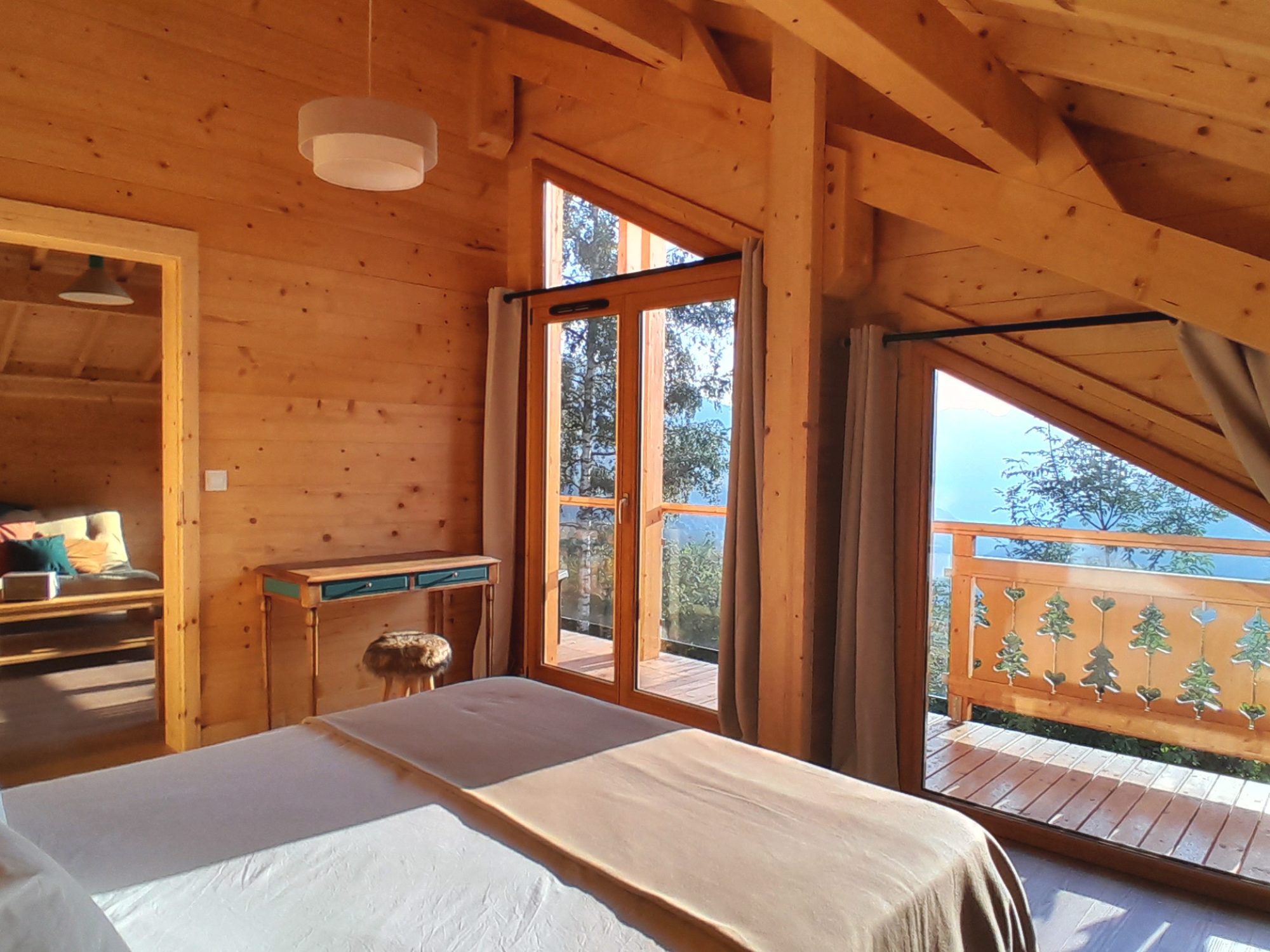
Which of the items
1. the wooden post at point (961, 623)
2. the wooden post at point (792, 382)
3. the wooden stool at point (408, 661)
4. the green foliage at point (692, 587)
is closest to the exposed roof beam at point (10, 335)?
the wooden stool at point (408, 661)

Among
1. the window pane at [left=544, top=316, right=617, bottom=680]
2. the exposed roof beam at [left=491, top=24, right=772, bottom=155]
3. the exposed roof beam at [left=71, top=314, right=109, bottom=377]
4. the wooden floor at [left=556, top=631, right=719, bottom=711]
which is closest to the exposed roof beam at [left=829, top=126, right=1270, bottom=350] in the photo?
the exposed roof beam at [left=491, top=24, right=772, bottom=155]

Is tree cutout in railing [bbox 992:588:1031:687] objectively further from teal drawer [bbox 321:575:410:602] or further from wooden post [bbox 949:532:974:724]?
teal drawer [bbox 321:575:410:602]

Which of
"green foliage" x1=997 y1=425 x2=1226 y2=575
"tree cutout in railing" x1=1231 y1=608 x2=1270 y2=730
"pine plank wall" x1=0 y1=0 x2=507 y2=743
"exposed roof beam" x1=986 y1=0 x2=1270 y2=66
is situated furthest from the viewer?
"pine plank wall" x1=0 y1=0 x2=507 y2=743

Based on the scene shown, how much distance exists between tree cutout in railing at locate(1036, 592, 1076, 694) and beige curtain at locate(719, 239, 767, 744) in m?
1.04

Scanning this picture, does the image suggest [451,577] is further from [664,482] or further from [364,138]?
[364,138]

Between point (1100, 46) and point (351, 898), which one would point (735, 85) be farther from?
point (351, 898)

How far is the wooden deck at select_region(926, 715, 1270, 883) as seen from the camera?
252 centimetres

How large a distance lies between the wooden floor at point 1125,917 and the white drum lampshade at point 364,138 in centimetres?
279

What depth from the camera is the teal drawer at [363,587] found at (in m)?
3.50

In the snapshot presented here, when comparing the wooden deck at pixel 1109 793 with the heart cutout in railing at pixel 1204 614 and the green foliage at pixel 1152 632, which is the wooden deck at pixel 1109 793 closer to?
the green foliage at pixel 1152 632

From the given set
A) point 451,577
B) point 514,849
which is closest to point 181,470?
point 451,577

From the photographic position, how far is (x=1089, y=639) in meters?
2.84

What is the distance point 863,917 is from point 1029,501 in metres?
2.06

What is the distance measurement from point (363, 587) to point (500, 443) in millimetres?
1159
